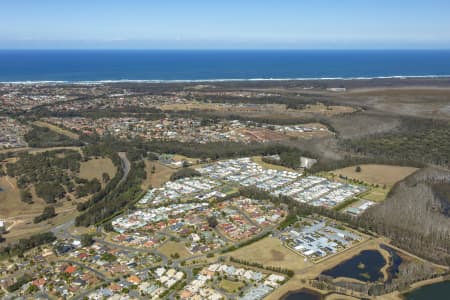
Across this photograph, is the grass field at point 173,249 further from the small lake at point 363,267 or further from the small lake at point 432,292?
the small lake at point 432,292

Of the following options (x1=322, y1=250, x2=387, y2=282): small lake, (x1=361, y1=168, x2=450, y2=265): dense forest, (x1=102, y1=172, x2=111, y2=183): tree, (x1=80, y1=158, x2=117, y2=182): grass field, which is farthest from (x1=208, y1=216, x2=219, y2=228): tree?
(x1=80, y1=158, x2=117, y2=182): grass field

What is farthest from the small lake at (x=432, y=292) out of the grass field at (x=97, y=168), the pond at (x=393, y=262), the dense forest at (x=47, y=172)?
the grass field at (x=97, y=168)

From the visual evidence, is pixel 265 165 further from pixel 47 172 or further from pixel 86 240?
pixel 86 240

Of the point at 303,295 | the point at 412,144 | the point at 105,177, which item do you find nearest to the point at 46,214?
the point at 105,177

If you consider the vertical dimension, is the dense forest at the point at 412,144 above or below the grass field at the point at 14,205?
above

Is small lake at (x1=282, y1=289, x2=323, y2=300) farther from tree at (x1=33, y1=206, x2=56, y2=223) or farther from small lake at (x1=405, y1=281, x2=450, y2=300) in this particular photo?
tree at (x1=33, y1=206, x2=56, y2=223)

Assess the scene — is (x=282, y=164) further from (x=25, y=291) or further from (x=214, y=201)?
(x=25, y=291)

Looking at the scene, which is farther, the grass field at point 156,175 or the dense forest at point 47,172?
the grass field at point 156,175
